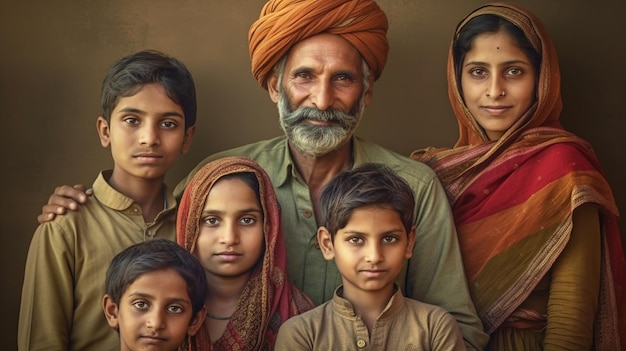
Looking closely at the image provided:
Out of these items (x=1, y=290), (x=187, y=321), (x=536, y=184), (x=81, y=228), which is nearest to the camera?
(x=187, y=321)

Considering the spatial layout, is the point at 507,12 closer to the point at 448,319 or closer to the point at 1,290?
the point at 448,319

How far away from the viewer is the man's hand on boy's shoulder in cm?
402

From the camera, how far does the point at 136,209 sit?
13.6 ft

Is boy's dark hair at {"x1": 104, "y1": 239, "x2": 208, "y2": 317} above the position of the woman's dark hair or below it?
below

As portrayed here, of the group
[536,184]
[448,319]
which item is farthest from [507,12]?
[448,319]

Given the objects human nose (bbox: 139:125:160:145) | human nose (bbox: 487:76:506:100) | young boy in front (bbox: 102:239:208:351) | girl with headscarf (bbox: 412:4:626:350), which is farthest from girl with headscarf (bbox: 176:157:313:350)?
human nose (bbox: 487:76:506:100)

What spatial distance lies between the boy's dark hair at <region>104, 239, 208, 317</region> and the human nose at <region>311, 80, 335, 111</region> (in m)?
0.92

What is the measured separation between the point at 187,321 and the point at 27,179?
1762 millimetres

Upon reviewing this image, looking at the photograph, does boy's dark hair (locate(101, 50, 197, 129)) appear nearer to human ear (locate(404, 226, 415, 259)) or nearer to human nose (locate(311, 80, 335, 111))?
human nose (locate(311, 80, 335, 111))

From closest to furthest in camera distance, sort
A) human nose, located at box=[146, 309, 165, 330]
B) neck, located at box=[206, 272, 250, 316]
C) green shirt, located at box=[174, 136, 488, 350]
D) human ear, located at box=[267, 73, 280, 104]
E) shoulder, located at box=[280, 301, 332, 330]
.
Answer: human nose, located at box=[146, 309, 165, 330] < shoulder, located at box=[280, 301, 332, 330] < neck, located at box=[206, 272, 250, 316] < green shirt, located at box=[174, 136, 488, 350] < human ear, located at box=[267, 73, 280, 104]

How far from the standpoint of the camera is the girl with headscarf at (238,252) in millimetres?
3803

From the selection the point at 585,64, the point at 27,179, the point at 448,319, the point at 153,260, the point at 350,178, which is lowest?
the point at 448,319

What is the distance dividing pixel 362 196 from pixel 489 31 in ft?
4.02

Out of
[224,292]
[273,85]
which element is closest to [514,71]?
[273,85]
